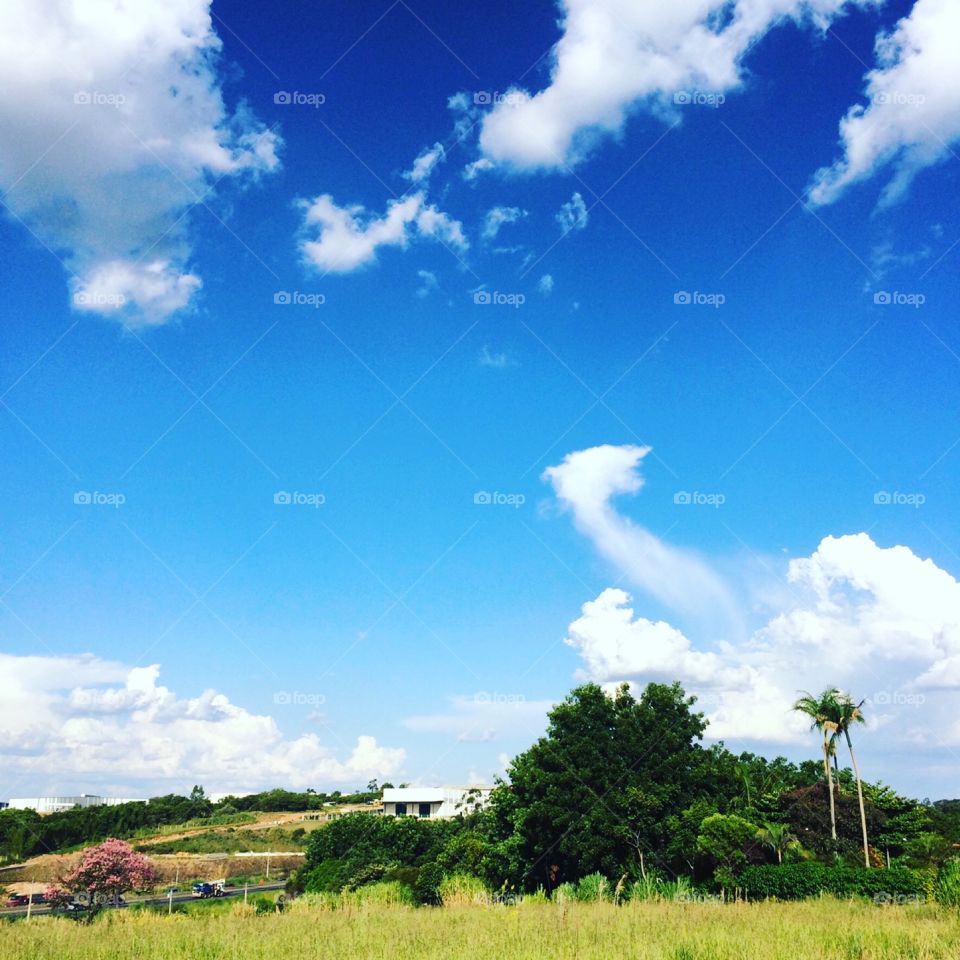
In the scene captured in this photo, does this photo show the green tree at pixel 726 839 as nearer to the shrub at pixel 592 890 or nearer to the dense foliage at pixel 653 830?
the dense foliage at pixel 653 830

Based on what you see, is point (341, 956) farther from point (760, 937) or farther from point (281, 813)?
point (281, 813)

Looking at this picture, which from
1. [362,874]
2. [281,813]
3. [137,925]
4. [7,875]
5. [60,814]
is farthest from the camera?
[281,813]

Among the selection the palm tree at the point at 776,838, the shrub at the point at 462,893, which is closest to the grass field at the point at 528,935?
the shrub at the point at 462,893

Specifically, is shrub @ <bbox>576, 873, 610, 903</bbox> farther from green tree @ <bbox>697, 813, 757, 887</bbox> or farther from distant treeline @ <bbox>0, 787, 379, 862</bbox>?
distant treeline @ <bbox>0, 787, 379, 862</bbox>

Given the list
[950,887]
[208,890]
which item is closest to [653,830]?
[950,887]

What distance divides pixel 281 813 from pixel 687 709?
90855 mm

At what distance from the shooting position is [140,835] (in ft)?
292

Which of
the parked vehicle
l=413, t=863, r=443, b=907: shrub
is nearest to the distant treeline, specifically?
the parked vehicle

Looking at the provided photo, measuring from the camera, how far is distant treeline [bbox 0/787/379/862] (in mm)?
77938

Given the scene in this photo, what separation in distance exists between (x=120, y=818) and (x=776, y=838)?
3086 inches

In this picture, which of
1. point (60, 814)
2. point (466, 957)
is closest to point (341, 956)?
point (466, 957)

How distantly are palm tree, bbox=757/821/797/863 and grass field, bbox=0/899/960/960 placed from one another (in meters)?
16.3

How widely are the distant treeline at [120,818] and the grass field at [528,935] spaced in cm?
7150

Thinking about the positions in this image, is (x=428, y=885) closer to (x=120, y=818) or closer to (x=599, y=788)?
(x=599, y=788)
